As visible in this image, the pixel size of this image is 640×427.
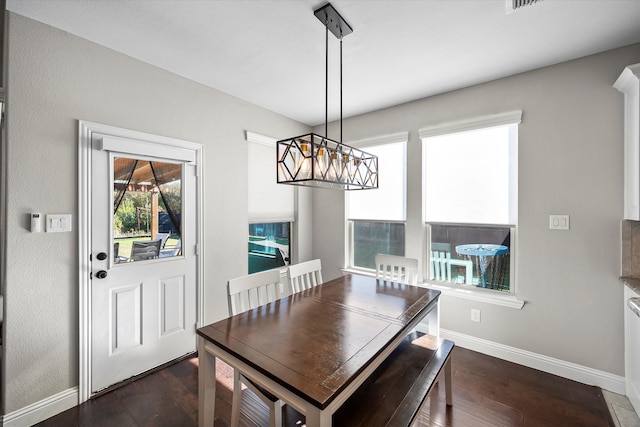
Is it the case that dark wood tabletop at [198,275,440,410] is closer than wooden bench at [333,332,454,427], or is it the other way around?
dark wood tabletop at [198,275,440,410]

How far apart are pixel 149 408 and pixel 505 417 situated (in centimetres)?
249

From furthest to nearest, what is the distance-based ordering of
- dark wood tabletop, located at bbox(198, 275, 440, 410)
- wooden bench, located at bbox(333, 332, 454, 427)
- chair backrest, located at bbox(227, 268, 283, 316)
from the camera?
chair backrest, located at bbox(227, 268, 283, 316) < wooden bench, located at bbox(333, 332, 454, 427) < dark wood tabletop, located at bbox(198, 275, 440, 410)

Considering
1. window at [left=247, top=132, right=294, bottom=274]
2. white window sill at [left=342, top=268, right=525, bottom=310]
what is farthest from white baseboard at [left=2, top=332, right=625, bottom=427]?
window at [left=247, top=132, right=294, bottom=274]

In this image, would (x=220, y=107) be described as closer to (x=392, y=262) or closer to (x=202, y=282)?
(x=202, y=282)

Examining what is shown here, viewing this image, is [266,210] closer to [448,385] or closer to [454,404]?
[448,385]

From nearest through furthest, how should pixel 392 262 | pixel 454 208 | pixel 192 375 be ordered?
1. pixel 192 375
2. pixel 392 262
3. pixel 454 208

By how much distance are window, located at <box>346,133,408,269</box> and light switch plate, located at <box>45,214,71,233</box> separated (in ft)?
9.27

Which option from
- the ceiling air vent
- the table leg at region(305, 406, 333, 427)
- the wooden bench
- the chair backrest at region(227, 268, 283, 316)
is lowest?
the wooden bench

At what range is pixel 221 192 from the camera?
294cm

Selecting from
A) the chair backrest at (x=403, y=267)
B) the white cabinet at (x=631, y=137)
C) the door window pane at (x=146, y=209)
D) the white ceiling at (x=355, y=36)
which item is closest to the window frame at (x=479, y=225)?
the white ceiling at (x=355, y=36)

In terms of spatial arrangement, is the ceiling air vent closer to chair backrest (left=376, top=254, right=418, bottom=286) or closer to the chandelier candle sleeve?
the chandelier candle sleeve

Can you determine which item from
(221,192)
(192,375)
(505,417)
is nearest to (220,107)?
(221,192)

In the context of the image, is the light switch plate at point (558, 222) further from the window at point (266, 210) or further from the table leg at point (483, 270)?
the window at point (266, 210)

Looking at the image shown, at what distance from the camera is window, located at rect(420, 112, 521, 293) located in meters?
2.64
